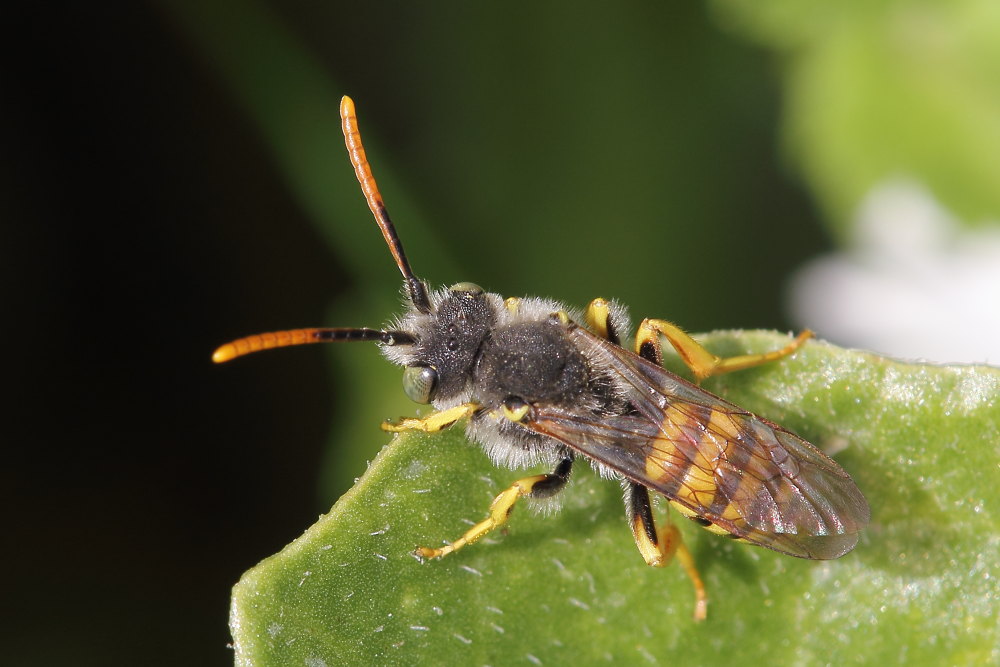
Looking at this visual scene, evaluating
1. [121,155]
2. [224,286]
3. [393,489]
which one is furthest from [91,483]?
[393,489]

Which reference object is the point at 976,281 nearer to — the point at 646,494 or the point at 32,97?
the point at 646,494

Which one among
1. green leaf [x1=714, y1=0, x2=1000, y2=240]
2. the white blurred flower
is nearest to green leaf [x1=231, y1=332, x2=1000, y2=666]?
the white blurred flower

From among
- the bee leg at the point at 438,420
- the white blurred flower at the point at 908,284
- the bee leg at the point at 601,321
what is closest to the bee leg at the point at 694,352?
the bee leg at the point at 601,321

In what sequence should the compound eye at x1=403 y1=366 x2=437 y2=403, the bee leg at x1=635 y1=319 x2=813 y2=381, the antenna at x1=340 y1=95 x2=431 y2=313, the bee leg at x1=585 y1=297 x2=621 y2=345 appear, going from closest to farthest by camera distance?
1. the bee leg at x1=635 y1=319 x2=813 y2=381
2. the compound eye at x1=403 y1=366 x2=437 y2=403
3. the antenna at x1=340 y1=95 x2=431 y2=313
4. the bee leg at x1=585 y1=297 x2=621 y2=345

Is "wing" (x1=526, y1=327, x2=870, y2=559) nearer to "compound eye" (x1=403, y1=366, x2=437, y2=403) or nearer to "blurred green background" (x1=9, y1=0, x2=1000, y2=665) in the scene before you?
"compound eye" (x1=403, y1=366, x2=437, y2=403)

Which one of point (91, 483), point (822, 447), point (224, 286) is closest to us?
point (822, 447)

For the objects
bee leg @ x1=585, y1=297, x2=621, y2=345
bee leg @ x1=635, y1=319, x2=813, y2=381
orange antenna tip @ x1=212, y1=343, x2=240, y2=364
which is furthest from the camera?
bee leg @ x1=585, y1=297, x2=621, y2=345
